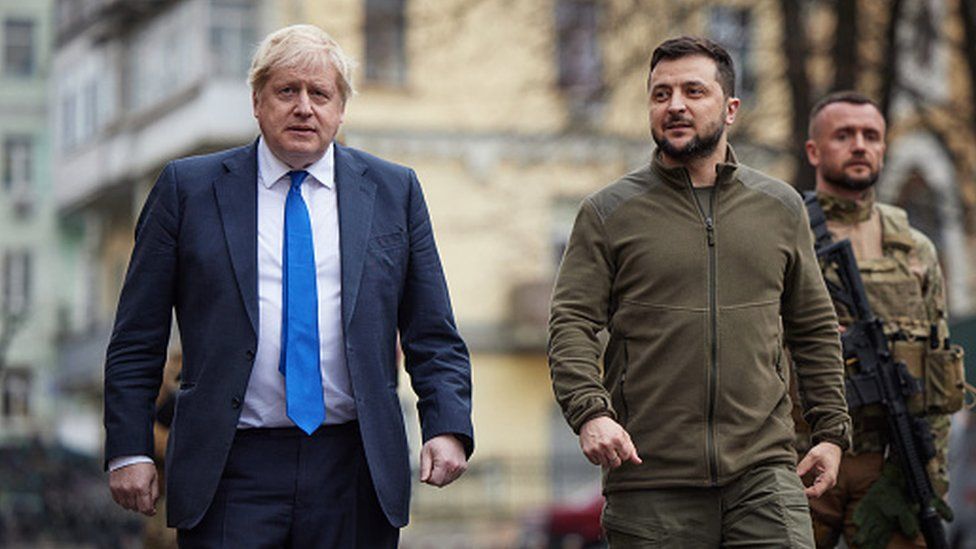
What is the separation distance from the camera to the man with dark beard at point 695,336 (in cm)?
586

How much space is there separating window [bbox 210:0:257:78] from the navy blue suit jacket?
103 ft

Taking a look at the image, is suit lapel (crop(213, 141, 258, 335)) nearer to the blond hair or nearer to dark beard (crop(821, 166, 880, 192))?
the blond hair

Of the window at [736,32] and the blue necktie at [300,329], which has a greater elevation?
the window at [736,32]

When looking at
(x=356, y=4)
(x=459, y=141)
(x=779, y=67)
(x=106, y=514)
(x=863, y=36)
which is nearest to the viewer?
(x=863, y=36)

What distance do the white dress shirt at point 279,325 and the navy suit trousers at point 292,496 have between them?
61mm

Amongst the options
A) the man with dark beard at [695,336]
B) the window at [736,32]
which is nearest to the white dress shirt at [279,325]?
the man with dark beard at [695,336]

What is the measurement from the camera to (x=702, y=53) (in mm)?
6125

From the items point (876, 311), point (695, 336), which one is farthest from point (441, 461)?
point (876, 311)

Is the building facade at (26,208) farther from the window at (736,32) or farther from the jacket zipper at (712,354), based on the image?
the jacket zipper at (712,354)

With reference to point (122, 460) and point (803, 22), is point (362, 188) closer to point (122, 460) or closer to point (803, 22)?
point (122, 460)

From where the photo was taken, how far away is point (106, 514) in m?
26.6

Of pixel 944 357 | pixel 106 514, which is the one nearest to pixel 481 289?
pixel 106 514

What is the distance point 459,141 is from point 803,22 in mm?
20349

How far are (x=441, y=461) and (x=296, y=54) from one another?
1265mm
